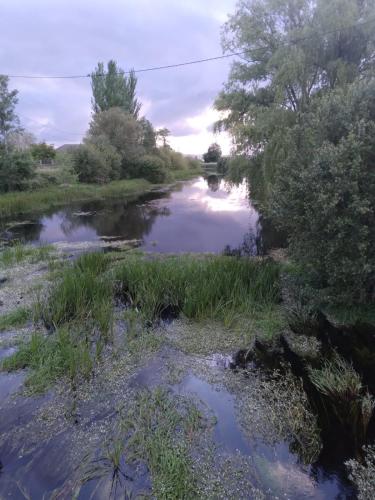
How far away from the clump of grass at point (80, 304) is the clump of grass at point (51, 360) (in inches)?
19.3

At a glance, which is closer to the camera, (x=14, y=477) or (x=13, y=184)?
(x=14, y=477)

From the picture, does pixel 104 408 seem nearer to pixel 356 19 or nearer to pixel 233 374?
pixel 233 374

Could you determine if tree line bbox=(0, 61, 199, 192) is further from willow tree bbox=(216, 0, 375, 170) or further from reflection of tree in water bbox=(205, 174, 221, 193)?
willow tree bbox=(216, 0, 375, 170)

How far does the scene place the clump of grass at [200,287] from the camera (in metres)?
5.24

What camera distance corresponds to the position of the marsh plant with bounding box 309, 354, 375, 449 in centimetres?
300

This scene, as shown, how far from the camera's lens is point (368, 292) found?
5023mm

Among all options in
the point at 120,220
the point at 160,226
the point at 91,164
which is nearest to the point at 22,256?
the point at 160,226

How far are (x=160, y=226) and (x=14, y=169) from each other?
10230mm

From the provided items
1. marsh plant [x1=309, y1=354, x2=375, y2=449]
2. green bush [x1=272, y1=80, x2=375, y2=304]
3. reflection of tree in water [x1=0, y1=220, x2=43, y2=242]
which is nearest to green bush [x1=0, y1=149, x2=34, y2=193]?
reflection of tree in water [x1=0, y1=220, x2=43, y2=242]

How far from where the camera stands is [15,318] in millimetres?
5094

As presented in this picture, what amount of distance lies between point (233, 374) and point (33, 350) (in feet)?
8.40

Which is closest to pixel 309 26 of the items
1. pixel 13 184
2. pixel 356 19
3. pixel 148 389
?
pixel 356 19

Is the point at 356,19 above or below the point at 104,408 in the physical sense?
above

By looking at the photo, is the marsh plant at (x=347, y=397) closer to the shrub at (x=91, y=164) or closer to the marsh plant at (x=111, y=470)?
the marsh plant at (x=111, y=470)
